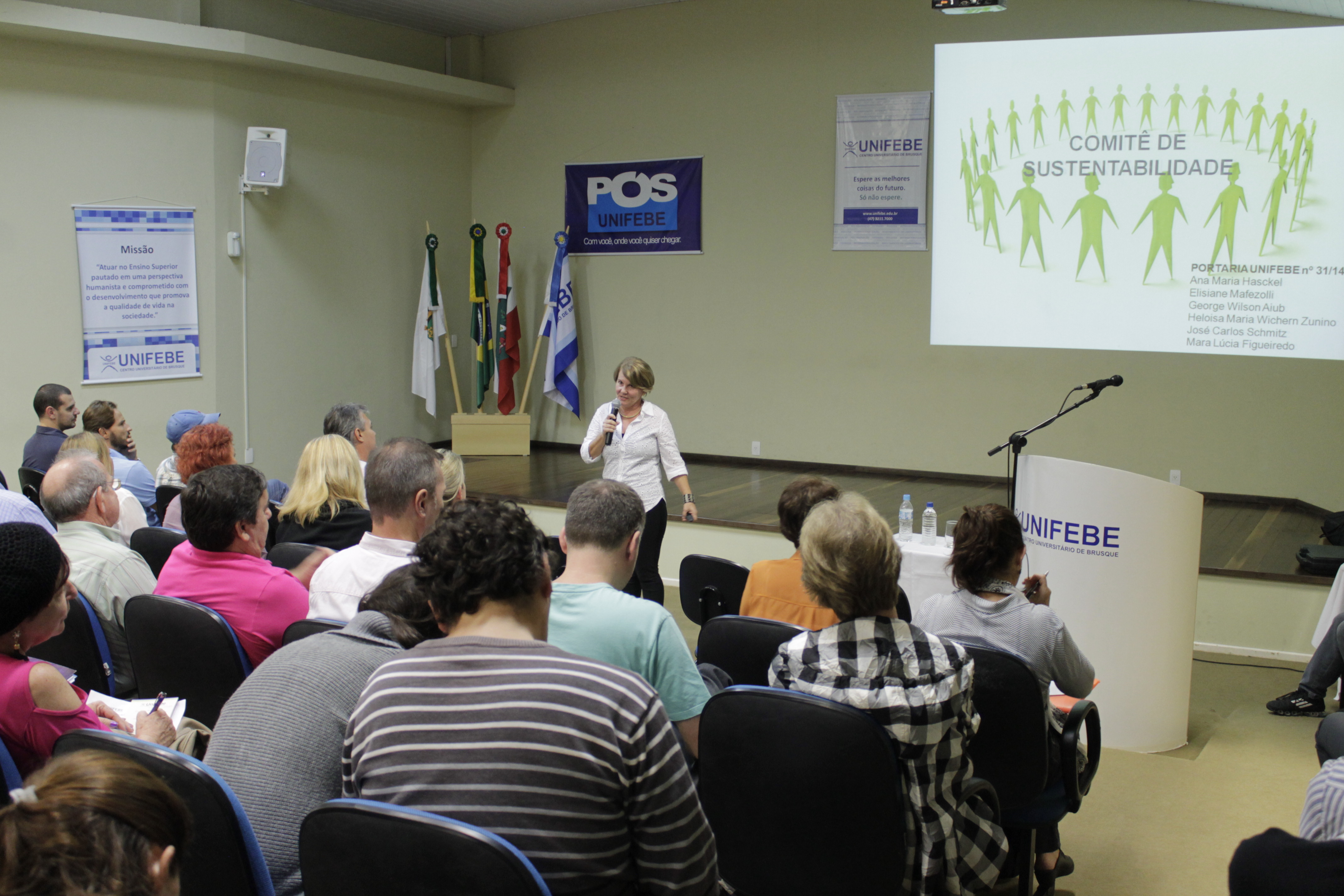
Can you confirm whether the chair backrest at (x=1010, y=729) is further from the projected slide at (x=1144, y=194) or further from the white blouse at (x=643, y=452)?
the projected slide at (x=1144, y=194)

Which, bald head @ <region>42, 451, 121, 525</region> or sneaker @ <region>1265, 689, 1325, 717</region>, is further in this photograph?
sneaker @ <region>1265, 689, 1325, 717</region>

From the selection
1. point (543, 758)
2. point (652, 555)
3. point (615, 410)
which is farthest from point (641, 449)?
point (543, 758)

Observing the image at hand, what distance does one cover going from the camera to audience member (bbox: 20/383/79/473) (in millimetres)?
5113

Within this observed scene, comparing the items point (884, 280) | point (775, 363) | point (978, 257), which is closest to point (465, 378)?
point (775, 363)

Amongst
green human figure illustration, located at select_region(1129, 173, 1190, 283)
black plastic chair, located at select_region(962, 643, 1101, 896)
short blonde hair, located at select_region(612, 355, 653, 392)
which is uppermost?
green human figure illustration, located at select_region(1129, 173, 1190, 283)

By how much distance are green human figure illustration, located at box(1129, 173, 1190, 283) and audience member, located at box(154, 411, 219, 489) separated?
5077 millimetres

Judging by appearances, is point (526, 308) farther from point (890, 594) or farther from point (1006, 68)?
point (890, 594)

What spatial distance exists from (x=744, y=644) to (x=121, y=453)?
12.2 feet

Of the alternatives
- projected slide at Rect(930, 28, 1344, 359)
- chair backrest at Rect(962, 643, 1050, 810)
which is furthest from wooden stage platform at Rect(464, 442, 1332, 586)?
chair backrest at Rect(962, 643, 1050, 810)

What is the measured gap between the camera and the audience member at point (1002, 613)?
250cm

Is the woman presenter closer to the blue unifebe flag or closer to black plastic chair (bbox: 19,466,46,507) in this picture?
black plastic chair (bbox: 19,466,46,507)

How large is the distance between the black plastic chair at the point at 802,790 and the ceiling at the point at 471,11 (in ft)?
25.4

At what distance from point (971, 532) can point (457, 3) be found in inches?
291

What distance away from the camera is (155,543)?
3.48m
